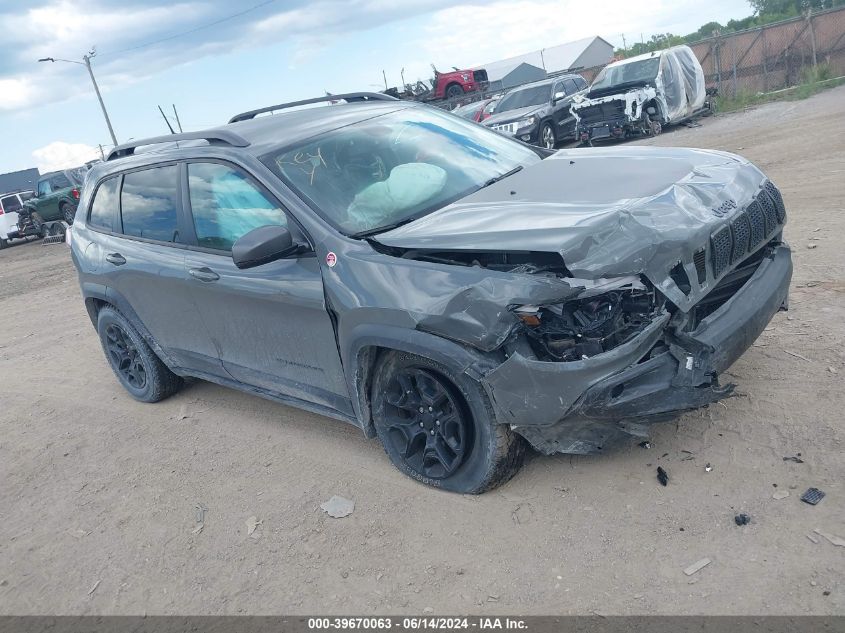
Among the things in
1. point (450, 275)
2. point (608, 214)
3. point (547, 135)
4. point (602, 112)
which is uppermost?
point (608, 214)

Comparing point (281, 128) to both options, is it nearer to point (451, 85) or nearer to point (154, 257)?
point (154, 257)

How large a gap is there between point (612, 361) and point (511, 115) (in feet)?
48.9

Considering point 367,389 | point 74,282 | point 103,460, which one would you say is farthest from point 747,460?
point 74,282

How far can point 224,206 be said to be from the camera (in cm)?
428

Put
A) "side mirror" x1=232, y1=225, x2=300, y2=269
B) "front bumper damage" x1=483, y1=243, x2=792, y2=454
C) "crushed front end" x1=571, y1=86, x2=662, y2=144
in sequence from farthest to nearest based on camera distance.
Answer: "crushed front end" x1=571, y1=86, x2=662, y2=144
"side mirror" x1=232, y1=225, x2=300, y2=269
"front bumper damage" x1=483, y1=243, x2=792, y2=454

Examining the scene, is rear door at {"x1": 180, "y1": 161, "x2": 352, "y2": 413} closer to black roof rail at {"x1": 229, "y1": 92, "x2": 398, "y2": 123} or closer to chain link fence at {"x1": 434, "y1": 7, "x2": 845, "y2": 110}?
black roof rail at {"x1": 229, "y1": 92, "x2": 398, "y2": 123}

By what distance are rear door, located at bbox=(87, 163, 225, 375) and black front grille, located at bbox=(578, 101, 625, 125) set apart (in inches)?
522

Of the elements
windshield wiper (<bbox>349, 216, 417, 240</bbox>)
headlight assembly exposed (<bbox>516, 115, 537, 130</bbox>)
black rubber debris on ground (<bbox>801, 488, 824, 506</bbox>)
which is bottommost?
black rubber debris on ground (<bbox>801, 488, 824, 506</bbox>)

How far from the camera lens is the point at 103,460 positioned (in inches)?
193

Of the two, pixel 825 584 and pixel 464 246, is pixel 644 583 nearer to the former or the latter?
pixel 825 584

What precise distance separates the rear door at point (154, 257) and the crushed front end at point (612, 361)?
238 cm

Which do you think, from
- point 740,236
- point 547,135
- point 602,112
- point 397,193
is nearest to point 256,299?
point 397,193

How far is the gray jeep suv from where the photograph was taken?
3.07m

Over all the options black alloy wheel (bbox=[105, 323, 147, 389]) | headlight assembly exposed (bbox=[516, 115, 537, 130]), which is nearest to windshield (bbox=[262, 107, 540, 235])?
black alloy wheel (bbox=[105, 323, 147, 389])
